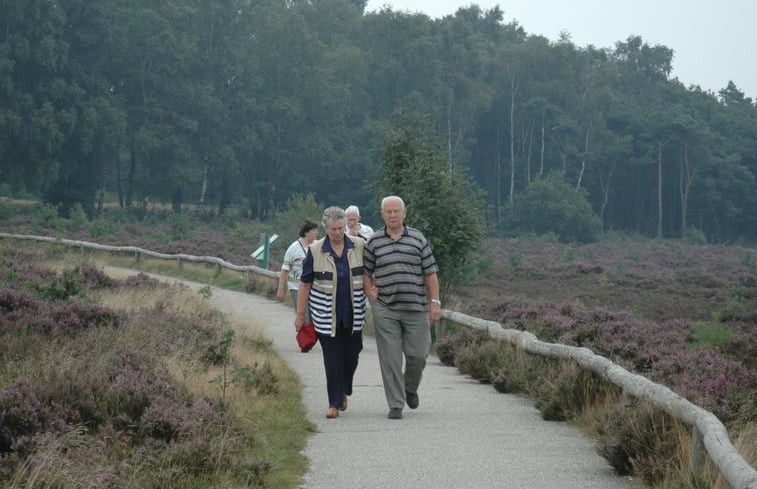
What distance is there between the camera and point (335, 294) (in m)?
11.5

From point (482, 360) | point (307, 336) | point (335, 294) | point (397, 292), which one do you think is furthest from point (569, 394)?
point (482, 360)

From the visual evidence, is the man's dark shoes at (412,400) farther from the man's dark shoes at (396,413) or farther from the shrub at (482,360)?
the shrub at (482,360)

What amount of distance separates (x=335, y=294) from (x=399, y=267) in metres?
0.65

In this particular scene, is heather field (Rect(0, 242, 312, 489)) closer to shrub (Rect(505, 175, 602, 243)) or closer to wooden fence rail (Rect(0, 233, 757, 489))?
wooden fence rail (Rect(0, 233, 757, 489))

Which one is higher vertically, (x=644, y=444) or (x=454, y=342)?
(x=644, y=444)

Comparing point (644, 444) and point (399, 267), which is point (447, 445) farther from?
point (399, 267)

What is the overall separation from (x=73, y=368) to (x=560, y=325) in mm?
8926

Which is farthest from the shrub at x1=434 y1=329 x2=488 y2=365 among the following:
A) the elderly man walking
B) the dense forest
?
the dense forest

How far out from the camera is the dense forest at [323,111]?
65.1 m

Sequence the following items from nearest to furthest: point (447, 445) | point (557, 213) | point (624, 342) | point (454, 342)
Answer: point (447, 445), point (624, 342), point (454, 342), point (557, 213)

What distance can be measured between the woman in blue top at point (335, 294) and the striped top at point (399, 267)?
0.16 metres

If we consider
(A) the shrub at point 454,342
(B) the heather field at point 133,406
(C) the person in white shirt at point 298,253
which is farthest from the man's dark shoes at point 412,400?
(A) the shrub at point 454,342

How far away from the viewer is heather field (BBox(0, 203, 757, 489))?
9.01 meters

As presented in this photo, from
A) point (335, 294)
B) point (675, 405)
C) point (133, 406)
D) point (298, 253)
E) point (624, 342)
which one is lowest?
point (133, 406)
